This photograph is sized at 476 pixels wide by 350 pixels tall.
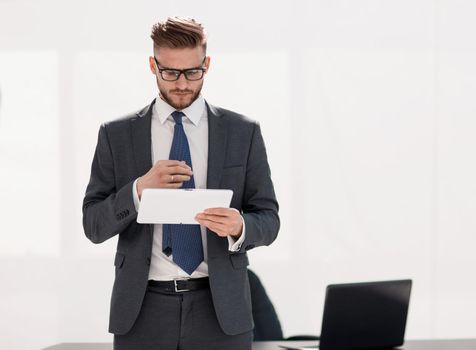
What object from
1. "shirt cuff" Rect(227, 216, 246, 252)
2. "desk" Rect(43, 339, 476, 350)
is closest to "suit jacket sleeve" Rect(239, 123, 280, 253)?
"shirt cuff" Rect(227, 216, 246, 252)

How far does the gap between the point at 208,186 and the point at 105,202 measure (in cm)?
28

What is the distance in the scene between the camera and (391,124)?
17.6 feet

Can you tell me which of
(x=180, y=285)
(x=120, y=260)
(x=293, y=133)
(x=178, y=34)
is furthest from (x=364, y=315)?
(x=293, y=133)

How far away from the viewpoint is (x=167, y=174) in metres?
2.01

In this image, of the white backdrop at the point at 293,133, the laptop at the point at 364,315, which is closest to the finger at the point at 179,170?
the laptop at the point at 364,315

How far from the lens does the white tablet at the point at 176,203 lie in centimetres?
197

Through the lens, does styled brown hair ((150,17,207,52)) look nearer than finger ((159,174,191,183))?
No

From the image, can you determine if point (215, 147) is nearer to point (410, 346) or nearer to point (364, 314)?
point (364, 314)

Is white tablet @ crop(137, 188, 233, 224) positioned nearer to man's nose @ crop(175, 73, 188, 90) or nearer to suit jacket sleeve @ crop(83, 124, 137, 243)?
suit jacket sleeve @ crop(83, 124, 137, 243)

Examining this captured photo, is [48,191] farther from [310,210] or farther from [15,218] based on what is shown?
[310,210]

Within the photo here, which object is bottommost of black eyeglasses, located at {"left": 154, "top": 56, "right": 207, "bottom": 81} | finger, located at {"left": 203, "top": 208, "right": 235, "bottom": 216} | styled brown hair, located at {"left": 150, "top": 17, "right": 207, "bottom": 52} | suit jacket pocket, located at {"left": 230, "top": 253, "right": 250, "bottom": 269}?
suit jacket pocket, located at {"left": 230, "top": 253, "right": 250, "bottom": 269}

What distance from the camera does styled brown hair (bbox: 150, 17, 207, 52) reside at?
84.6 inches

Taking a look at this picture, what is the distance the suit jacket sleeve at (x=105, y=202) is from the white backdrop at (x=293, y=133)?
3.08 m

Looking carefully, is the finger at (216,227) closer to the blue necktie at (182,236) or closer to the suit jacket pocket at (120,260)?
the blue necktie at (182,236)
